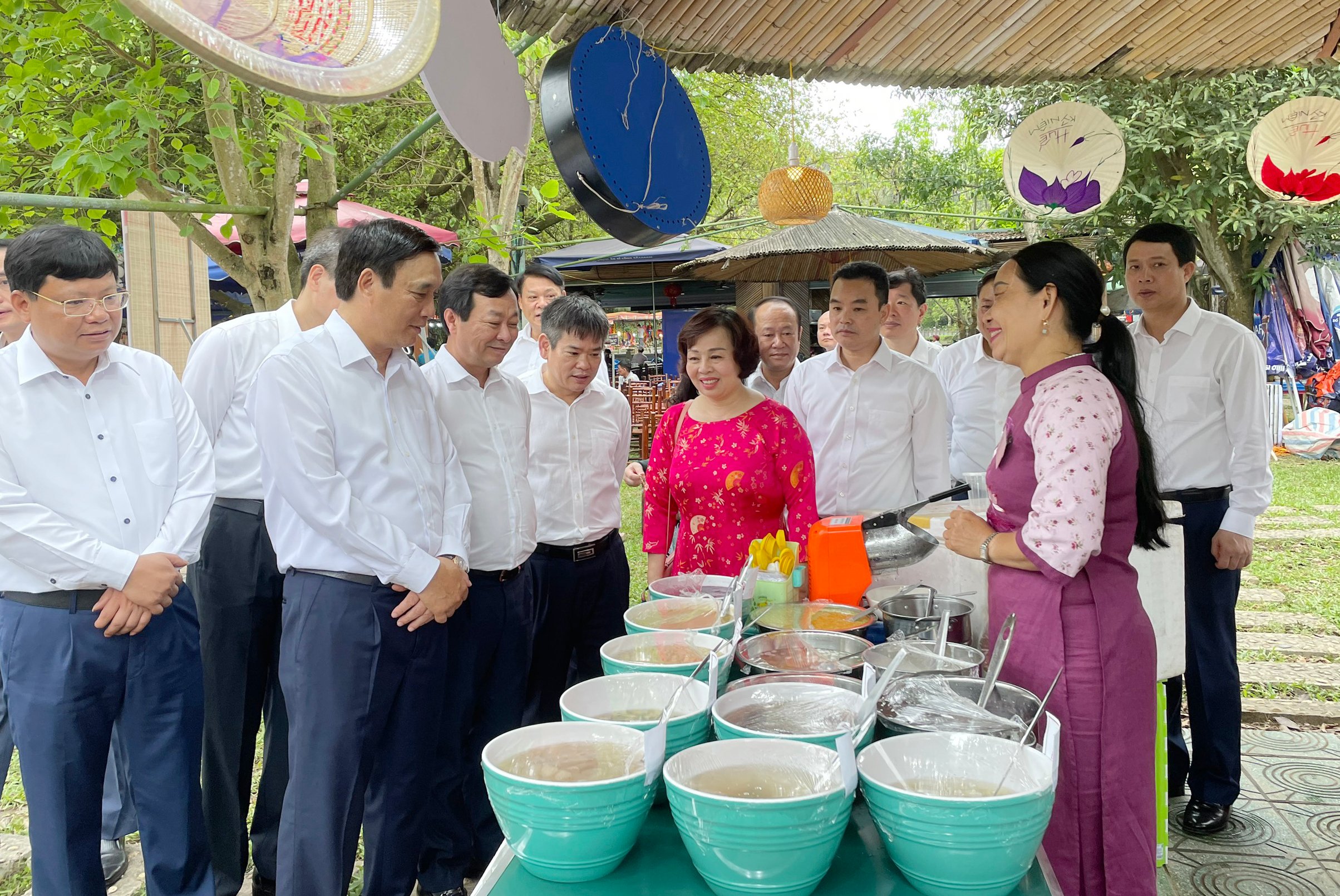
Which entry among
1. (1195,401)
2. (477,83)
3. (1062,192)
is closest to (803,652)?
(477,83)

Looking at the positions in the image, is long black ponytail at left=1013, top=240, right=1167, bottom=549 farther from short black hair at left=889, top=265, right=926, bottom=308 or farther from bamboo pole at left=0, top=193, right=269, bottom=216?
short black hair at left=889, top=265, right=926, bottom=308

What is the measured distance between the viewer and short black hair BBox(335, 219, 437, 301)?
6.64 feet

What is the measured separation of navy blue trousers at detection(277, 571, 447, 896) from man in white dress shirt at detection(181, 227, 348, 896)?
0.57 metres

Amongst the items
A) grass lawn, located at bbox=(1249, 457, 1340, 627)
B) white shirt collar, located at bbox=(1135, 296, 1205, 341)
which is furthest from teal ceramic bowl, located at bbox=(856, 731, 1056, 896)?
grass lawn, located at bbox=(1249, 457, 1340, 627)

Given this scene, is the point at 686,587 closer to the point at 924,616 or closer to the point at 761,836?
the point at 924,616

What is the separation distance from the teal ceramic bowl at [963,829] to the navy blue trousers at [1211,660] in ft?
6.93

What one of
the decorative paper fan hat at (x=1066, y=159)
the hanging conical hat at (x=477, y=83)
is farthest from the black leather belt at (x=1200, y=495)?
the hanging conical hat at (x=477, y=83)

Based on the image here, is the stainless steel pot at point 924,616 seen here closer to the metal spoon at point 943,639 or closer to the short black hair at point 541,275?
the metal spoon at point 943,639

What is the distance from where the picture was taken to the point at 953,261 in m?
7.35

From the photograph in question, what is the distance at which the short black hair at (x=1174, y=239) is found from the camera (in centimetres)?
289

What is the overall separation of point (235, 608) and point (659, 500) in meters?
1.29

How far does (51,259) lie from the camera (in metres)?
2.05

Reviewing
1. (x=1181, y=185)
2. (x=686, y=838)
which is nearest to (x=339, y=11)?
(x=686, y=838)

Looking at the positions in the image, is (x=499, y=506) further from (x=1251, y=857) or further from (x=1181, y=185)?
(x=1181, y=185)
